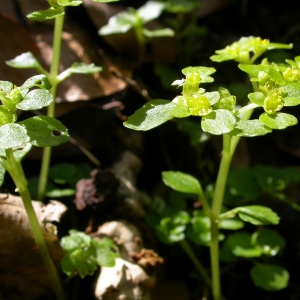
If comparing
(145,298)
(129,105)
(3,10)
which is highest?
(3,10)

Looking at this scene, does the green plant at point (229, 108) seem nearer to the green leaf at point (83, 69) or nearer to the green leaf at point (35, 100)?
the green leaf at point (35, 100)

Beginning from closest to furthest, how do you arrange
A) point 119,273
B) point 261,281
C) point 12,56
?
point 119,273 < point 261,281 < point 12,56

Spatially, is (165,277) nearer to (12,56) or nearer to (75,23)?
(12,56)

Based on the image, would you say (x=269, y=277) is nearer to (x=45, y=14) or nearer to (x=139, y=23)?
(x=45, y=14)

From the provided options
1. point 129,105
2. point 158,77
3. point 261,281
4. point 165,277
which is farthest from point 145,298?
point 158,77

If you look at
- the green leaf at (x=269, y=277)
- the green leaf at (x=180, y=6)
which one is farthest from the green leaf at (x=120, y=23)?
the green leaf at (x=269, y=277)

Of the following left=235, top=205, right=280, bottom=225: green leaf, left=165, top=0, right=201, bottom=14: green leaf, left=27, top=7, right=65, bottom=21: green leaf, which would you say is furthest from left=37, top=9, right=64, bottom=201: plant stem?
left=165, top=0, right=201, bottom=14: green leaf

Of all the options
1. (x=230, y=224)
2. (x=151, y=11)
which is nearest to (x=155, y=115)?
(x=230, y=224)
